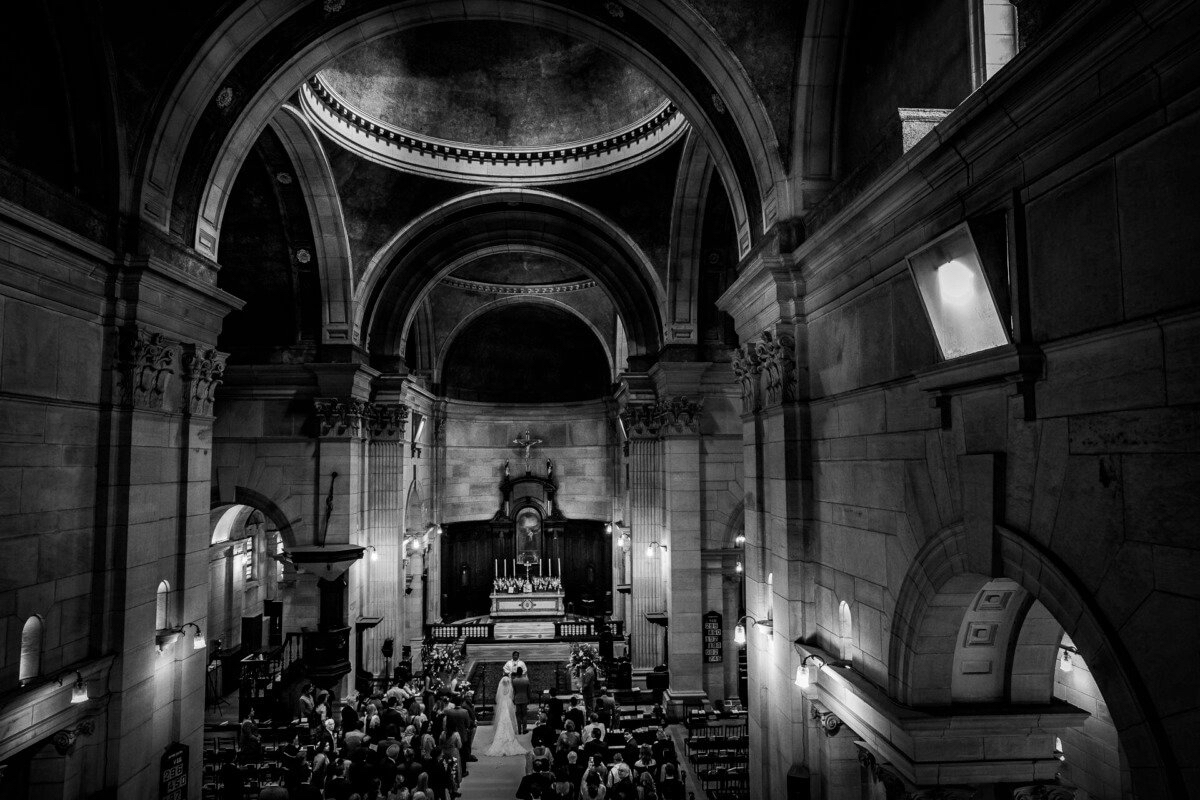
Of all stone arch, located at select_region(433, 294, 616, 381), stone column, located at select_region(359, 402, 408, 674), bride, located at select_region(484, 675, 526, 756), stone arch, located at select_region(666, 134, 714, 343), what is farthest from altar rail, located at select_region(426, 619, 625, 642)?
stone arch, located at select_region(666, 134, 714, 343)

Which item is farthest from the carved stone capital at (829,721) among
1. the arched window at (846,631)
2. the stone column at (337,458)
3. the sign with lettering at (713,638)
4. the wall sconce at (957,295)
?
the stone column at (337,458)

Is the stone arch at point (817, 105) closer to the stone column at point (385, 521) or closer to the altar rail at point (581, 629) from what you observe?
the stone column at point (385, 521)

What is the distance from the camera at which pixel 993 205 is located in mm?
5160

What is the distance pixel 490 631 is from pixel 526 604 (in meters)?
3.06

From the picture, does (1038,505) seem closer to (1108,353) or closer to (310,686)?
(1108,353)

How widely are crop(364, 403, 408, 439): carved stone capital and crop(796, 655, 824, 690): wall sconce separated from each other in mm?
15188

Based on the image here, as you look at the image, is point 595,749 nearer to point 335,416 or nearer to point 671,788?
point 671,788

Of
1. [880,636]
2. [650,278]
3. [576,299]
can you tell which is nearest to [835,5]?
[880,636]

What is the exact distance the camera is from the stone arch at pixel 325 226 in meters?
15.7

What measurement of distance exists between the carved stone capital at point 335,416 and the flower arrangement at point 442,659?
7.05 m

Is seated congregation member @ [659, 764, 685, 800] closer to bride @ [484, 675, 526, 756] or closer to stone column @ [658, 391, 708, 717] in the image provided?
bride @ [484, 675, 526, 756]

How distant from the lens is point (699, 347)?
18078mm

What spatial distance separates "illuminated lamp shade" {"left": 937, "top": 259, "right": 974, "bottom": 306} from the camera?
515cm

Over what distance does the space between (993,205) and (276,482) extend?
17.3 metres
